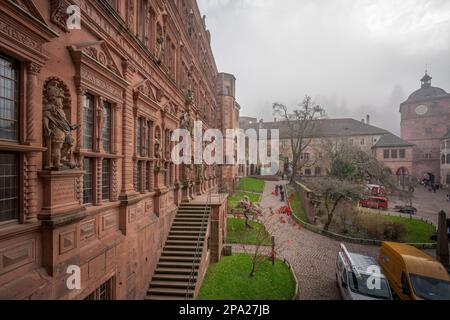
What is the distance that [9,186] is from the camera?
399 cm

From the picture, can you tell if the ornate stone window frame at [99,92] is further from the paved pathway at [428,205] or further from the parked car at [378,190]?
the parked car at [378,190]

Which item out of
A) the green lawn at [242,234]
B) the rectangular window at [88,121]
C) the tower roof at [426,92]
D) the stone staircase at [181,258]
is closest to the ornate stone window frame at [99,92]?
the rectangular window at [88,121]

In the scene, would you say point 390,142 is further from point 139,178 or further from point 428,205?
point 139,178

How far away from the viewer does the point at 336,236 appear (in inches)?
690

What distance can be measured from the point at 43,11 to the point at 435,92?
77.3 m

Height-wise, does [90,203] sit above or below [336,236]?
above

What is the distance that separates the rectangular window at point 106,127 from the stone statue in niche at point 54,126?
2105mm

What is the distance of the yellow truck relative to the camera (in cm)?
767

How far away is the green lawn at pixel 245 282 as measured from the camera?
9.53 meters

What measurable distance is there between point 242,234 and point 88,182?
13910 mm

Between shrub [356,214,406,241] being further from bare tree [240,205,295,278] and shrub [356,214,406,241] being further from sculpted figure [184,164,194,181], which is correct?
sculpted figure [184,164,194,181]

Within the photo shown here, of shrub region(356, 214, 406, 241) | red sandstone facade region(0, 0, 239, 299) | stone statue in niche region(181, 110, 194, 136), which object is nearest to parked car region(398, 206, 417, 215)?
shrub region(356, 214, 406, 241)
